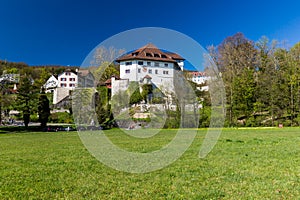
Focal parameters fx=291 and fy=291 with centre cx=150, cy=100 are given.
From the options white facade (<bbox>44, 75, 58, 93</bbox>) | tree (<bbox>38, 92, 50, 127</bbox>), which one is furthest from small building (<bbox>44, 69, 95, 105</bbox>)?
tree (<bbox>38, 92, 50, 127</bbox>)

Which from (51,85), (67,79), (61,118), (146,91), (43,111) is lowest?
(61,118)

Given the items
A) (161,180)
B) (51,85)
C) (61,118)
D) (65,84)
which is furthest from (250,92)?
(65,84)

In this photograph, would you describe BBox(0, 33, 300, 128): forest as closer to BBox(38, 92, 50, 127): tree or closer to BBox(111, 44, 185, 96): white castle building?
BBox(38, 92, 50, 127): tree

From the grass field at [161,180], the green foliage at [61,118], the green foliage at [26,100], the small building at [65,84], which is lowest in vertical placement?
the grass field at [161,180]

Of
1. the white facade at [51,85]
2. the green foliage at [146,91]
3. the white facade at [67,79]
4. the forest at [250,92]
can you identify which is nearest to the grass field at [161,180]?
the forest at [250,92]

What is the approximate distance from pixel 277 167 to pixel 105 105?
3010 centimetres

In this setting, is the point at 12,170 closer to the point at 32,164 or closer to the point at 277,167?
the point at 32,164

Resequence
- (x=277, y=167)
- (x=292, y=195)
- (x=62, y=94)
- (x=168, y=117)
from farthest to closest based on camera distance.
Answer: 1. (x=62, y=94)
2. (x=168, y=117)
3. (x=277, y=167)
4. (x=292, y=195)

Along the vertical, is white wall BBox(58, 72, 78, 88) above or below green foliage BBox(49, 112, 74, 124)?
above

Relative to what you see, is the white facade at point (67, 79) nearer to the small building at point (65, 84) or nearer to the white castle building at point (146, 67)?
the small building at point (65, 84)

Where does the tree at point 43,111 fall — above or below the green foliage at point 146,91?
below

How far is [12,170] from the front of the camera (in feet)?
28.6

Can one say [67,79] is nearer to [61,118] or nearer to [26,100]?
[61,118]

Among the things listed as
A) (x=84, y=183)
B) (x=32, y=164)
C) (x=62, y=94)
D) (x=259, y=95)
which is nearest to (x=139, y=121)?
(x=259, y=95)
